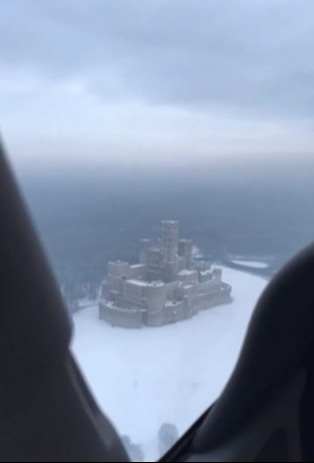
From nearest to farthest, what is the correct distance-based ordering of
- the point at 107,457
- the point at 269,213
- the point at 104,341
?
the point at 107,457, the point at 104,341, the point at 269,213

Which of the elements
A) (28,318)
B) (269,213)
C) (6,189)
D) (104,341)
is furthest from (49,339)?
(269,213)

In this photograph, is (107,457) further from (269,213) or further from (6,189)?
(269,213)

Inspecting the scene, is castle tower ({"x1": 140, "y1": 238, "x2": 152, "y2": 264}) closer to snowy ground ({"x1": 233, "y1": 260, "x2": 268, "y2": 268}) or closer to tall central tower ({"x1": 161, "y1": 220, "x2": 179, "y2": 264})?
tall central tower ({"x1": 161, "y1": 220, "x2": 179, "y2": 264})

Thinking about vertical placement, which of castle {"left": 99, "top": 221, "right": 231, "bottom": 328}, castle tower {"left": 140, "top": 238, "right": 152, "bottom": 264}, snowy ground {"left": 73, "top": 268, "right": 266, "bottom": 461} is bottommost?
snowy ground {"left": 73, "top": 268, "right": 266, "bottom": 461}

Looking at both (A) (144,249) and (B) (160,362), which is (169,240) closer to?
(A) (144,249)

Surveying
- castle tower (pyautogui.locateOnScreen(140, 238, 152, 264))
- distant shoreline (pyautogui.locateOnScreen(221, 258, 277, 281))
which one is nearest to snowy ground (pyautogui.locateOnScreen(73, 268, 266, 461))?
distant shoreline (pyautogui.locateOnScreen(221, 258, 277, 281))

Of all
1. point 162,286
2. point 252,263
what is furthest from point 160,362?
point 252,263

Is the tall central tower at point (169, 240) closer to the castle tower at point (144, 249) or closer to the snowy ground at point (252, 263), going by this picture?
the castle tower at point (144, 249)
